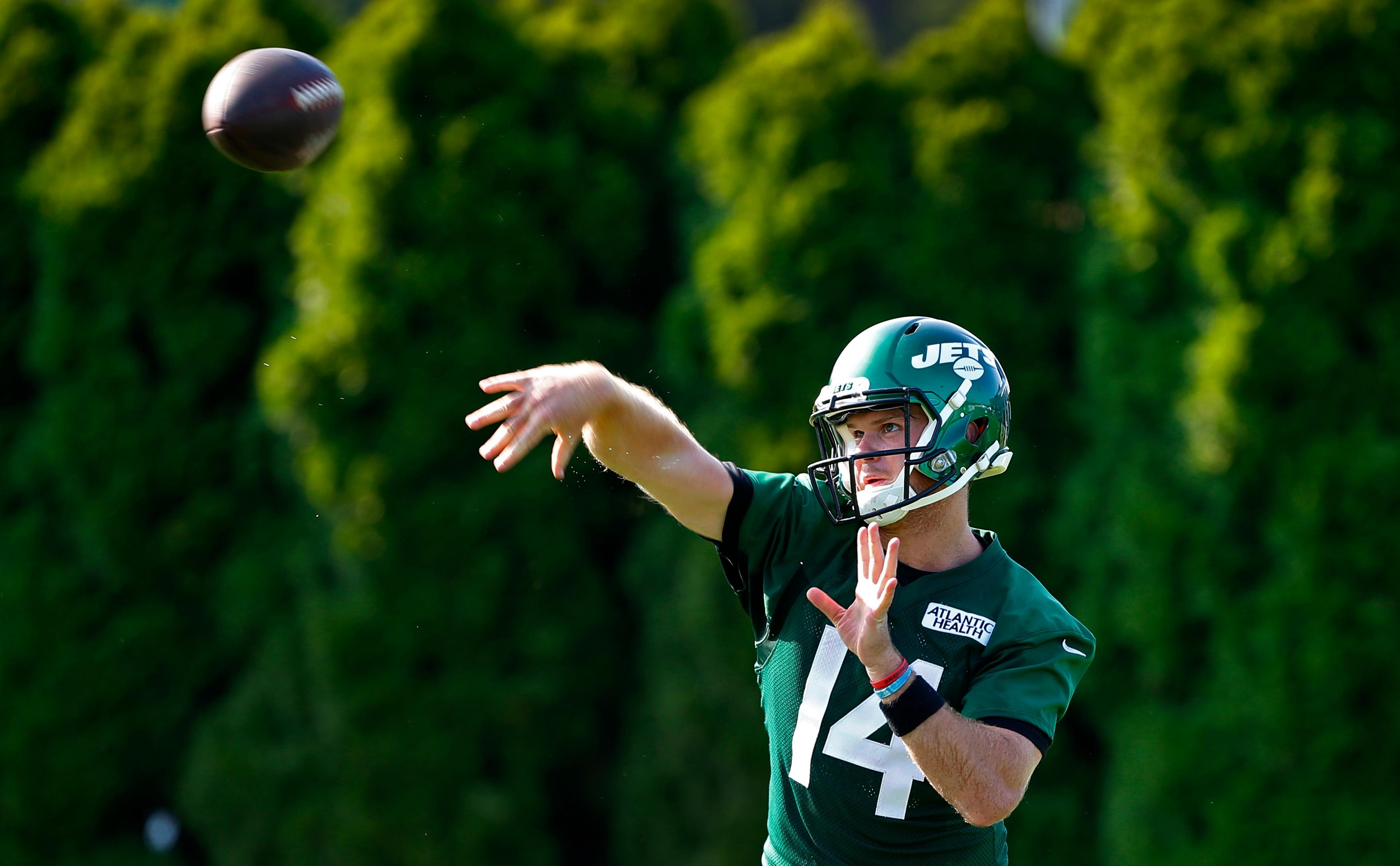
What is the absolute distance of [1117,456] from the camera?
6281 mm

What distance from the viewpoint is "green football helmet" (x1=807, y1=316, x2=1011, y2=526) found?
3.28m

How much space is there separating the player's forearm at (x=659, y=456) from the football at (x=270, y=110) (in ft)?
5.65

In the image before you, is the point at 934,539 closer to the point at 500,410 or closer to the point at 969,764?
the point at 969,764

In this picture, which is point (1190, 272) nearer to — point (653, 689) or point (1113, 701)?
point (1113, 701)

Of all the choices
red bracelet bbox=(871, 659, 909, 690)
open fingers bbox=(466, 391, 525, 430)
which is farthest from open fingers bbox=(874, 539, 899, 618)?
open fingers bbox=(466, 391, 525, 430)

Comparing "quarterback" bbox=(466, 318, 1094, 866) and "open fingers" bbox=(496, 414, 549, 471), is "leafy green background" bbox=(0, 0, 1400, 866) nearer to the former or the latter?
"quarterback" bbox=(466, 318, 1094, 866)

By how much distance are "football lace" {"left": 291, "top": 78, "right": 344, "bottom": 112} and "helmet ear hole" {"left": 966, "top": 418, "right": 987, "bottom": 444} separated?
2.39 m

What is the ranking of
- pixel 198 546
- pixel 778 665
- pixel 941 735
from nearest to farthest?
pixel 941 735, pixel 778 665, pixel 198 546

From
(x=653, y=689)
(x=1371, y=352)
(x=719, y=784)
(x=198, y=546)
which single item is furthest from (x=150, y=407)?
(x=1371, y=352)

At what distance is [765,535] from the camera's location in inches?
134

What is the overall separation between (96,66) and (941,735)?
6.15 metres

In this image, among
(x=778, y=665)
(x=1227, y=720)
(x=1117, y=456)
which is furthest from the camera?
(x=1117, y=456)

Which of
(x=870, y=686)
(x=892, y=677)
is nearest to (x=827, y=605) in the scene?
(x=892, y=677)

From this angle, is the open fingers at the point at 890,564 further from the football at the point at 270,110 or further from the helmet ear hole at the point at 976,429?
the football at the point at 270,110
